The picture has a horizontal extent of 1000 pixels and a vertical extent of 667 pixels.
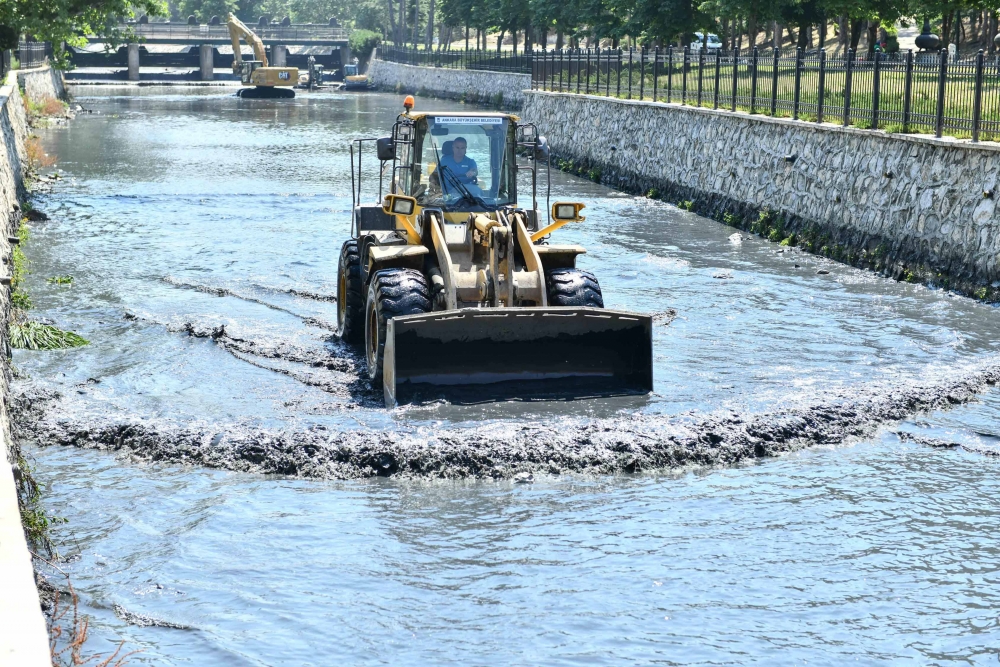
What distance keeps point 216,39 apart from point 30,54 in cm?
5254

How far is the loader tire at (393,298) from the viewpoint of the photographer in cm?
1236

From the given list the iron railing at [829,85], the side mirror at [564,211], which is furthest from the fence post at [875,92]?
the side mirror at [564,211]

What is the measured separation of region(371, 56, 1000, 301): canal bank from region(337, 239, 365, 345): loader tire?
8.30 m

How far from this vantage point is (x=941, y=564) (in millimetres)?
8836

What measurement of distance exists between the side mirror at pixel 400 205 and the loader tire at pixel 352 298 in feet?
5.58

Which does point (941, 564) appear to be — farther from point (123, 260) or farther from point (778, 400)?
point (123, 260)

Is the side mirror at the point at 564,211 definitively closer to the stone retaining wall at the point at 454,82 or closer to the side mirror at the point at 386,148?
the side mirror at the point at 386,148

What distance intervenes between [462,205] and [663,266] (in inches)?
331

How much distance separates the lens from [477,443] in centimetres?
1088

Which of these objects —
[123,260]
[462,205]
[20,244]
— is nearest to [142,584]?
[462,205]

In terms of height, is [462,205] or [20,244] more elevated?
[462,205]

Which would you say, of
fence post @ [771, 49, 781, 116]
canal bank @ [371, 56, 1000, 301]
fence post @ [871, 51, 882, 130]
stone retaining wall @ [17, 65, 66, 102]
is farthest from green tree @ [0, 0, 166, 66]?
fence post @ [871, 51, 882, 130]

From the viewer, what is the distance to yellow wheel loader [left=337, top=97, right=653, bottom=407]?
12.0 metres

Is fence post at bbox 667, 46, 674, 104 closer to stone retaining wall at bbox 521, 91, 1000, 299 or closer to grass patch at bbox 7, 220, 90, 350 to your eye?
stone retaining wall at bbox 521, 91, 1000, 299
